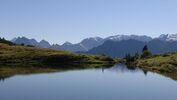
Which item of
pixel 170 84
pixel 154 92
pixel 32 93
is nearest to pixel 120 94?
pixel 154 92

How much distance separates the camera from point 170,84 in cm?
12238

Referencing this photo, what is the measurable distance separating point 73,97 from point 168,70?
106m

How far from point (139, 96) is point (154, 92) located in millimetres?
11300

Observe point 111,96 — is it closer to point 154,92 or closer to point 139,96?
point 139,96

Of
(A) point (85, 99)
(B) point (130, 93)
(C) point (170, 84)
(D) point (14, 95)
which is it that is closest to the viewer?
(A) point (85, 99)

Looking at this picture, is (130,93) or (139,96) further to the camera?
(130,93)

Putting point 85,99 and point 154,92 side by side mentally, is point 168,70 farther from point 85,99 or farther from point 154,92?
point 85,99

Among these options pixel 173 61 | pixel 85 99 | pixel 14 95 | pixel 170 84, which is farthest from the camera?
pixel 173 61

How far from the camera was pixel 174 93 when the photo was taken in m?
98.3

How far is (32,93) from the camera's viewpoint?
9319cm

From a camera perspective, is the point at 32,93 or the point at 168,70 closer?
the point at 32,93

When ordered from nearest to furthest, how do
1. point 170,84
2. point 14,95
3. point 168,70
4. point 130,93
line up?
1. point 14,95
2. point 130,93
3. point 170,84
4. point 168,70

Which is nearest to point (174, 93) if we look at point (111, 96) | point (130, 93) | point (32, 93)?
point (130, 93)

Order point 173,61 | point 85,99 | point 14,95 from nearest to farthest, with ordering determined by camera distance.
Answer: point 85,99
point 14,95
point 173,61
